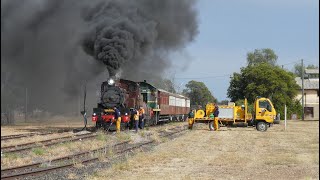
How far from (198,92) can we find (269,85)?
38494 mm

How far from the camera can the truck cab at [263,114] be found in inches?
1053

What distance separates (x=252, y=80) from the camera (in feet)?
193

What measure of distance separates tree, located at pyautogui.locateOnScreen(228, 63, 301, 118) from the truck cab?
2990 cm

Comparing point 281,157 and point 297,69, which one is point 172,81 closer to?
point 297,69

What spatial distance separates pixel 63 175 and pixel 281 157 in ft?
21.4

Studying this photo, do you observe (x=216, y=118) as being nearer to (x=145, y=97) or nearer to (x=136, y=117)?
(x=145, y=97)

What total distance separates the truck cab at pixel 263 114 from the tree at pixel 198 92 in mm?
64341

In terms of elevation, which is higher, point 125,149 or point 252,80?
point 252,80

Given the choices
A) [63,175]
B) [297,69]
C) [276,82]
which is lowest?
[63,175]

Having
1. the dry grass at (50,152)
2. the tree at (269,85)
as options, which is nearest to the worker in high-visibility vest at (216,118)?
the dry grass at (50,152)

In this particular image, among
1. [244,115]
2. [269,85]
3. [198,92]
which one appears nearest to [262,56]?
[198,92]

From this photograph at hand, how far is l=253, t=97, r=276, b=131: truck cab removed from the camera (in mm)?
26750

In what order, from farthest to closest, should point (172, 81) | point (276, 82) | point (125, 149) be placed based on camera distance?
point (172, 81) → point (276, 82) → point (125, 149)

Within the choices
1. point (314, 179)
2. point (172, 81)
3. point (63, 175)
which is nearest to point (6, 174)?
point (63, 175)
